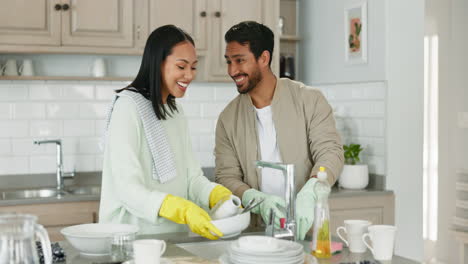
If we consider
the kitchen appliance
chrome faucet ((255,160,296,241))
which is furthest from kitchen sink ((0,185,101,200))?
the kitchen appliance

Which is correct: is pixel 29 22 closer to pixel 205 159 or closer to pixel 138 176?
pixel 205 159

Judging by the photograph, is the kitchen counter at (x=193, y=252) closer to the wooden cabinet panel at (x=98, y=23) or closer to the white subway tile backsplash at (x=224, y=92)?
the wooden cabinet panel at (x=98, y=23)

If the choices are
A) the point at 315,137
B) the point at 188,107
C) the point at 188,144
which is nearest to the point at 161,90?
the point at 188,144

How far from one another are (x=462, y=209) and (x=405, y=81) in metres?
0.86

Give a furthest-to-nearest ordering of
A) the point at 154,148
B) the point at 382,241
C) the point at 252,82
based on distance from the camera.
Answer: the point at 252,82, the point at 154,148, the point at 382,241

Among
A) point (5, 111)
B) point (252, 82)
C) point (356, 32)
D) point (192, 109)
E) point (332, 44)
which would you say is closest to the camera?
point (252, 82)

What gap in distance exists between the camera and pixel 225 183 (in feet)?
10.3

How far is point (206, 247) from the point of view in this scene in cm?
239

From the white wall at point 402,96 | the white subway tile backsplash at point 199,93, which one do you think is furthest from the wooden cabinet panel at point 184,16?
the white wall at point 402,96

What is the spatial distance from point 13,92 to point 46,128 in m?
0.29

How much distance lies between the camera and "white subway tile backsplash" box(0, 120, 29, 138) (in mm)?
4125

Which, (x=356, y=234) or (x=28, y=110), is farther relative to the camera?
(x=28, y=110)

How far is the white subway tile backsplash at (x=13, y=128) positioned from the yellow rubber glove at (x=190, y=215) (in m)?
2.14

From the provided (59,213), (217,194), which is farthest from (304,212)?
(59,213)
